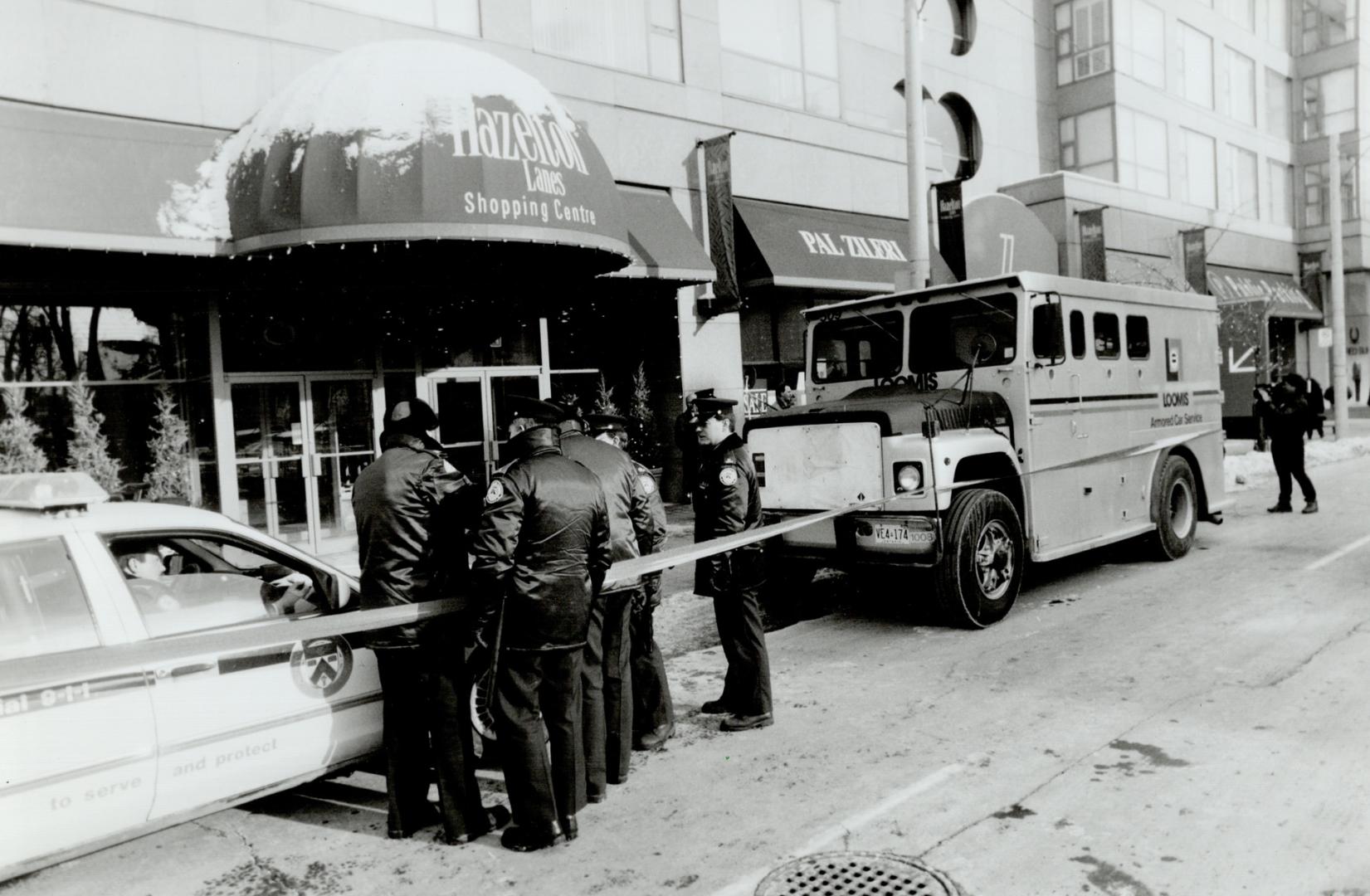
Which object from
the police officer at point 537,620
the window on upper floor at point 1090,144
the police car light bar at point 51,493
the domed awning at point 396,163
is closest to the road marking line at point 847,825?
the police officer at point 537,620

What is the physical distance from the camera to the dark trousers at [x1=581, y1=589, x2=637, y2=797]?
4.51m

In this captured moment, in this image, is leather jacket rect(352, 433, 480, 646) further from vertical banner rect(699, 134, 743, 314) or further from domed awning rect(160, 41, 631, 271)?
vertical banner rect(699, 134, 743, 314)

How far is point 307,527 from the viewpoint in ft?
38.7

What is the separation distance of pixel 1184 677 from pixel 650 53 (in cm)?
1161

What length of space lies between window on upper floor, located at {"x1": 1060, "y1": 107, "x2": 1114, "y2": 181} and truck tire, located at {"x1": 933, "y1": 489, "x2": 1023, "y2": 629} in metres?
20.8

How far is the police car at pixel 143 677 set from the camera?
11.4ft

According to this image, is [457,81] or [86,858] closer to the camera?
[86,858]

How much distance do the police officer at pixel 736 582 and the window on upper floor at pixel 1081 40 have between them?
23870mm

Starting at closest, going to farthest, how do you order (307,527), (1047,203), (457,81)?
(457,81), (307,527), (1047,203)

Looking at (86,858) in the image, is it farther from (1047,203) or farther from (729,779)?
(1047,203)

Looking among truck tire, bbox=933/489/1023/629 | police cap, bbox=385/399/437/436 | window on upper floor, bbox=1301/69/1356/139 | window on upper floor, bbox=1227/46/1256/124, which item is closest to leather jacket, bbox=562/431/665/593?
police cap, bbox=385/399/437/436

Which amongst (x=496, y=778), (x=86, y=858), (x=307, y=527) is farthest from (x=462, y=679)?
(x=307, y=527)

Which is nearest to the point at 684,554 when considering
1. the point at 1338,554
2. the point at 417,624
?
the point at 417,624

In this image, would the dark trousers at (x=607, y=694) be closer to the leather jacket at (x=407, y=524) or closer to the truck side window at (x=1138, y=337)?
the leather jacket at (x=407, y=524)
